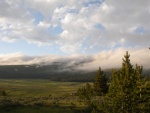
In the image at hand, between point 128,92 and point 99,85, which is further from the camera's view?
point 99,85

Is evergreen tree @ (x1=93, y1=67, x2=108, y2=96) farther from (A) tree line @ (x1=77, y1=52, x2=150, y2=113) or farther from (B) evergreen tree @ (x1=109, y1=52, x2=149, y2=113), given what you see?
(B) evergreen tree @ (x1=109, y1=52, x2=149, y2=113)

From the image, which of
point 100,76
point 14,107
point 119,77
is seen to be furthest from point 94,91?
point 119,77

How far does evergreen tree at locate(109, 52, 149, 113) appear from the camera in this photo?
3200cm

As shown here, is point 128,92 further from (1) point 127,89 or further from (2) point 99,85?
(2) point 99,85

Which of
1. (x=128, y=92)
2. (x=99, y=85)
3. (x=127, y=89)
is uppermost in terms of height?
(x=127, y=89)

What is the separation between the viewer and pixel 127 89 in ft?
107

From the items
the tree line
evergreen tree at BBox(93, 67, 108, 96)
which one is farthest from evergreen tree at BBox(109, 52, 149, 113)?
evergreen tree at BBox(93, 67, 108, 96)

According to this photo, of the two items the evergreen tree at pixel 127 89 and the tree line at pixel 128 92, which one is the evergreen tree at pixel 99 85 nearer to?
the tree line at pixel 128 92

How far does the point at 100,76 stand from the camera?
84.1 meters

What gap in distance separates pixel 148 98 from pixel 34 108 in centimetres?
3257

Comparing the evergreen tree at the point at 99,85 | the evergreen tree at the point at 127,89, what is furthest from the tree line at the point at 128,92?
the evergreen tree at the point at 99,85

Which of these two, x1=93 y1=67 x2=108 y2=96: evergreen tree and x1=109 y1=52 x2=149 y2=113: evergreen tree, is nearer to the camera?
x1=109 y1=52 x2=149 y2=113: evergreen tree

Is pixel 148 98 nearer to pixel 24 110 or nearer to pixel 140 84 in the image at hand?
pixel 140 84

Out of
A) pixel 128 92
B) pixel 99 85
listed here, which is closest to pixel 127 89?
pixel 128 92
